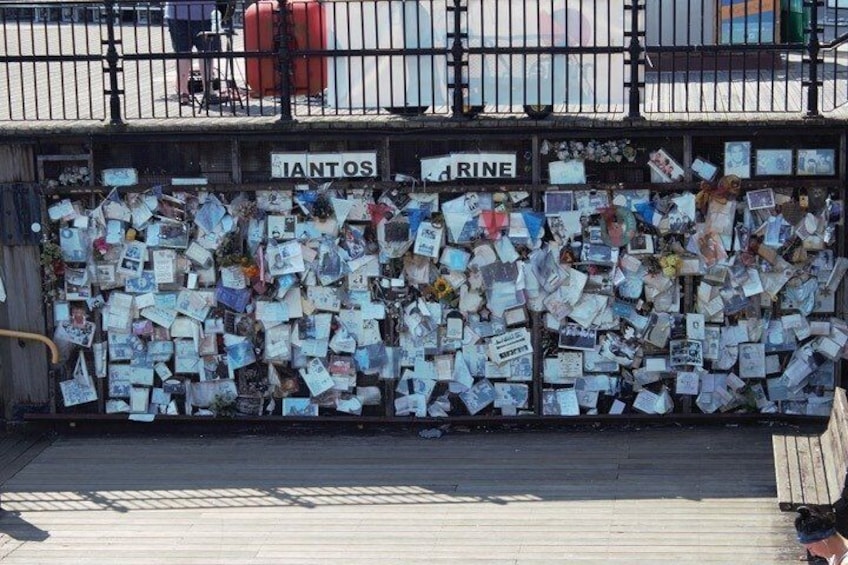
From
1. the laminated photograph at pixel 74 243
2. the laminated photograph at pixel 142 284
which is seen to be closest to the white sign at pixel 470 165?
the laminated photograph at pixel 142 284

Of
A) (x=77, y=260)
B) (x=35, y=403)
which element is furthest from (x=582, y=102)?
(x=35, y=403)

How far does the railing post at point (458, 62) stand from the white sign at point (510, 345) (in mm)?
1699

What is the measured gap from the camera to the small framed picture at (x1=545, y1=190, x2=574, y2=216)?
33.2 feet

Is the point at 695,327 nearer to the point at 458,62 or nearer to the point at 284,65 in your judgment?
the point at 458,62

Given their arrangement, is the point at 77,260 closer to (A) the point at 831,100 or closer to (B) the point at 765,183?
(B) the point at 765,183

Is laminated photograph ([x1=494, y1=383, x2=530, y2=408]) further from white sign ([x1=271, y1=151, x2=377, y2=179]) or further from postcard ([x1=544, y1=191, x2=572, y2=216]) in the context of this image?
white sign ([x1=271, y1=151, x2=377, y2=179])

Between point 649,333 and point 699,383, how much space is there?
21.3 inches

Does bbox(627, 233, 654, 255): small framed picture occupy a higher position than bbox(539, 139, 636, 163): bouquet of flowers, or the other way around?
bbox(539, 139, 636, 163): bouquet of flowers

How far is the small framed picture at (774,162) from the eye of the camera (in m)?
9.98

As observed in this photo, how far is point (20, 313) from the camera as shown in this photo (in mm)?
10680

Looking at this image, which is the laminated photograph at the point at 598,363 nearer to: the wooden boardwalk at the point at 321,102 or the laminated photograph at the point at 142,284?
the wooden boardwalk at the point at 321,102

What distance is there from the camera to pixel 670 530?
8.20 m

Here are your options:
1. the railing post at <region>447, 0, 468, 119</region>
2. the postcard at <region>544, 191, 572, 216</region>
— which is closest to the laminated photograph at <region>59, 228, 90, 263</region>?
the railing post at <region>447, 0, 468, 119</region>

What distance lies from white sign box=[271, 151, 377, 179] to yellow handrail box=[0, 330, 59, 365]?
2.17m
